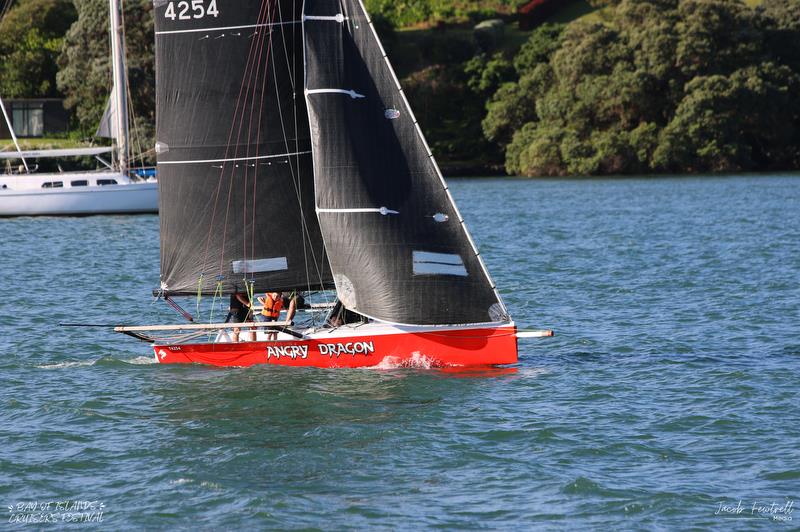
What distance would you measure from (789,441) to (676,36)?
89.6m

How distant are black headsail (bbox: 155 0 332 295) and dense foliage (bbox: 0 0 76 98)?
3589 inches

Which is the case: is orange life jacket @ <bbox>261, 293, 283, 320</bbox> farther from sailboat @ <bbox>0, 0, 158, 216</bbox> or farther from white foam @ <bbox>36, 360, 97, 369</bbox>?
sailboat @ <bbox>0, 0, 158, 216</bbox>

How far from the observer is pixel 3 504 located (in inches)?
698

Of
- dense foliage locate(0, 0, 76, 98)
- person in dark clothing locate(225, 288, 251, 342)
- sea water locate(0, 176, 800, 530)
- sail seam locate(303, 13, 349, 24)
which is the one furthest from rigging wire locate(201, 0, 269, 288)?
dense foliage locate(0, 0, 76, 98)

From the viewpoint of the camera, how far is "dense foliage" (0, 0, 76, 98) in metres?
112

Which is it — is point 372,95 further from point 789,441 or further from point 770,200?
point 770,200

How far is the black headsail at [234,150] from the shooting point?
24.8 metres

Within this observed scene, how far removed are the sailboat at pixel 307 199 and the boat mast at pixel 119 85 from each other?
138 ft

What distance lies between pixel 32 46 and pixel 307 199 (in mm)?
96551

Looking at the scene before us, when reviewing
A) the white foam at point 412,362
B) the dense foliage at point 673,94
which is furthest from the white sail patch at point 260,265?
the dense foliage at point 673,94

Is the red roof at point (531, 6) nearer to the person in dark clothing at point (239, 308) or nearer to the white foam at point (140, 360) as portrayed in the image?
the white foam at point (140, 360)

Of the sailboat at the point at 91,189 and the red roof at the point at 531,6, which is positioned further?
the red roof at the point at 531,6

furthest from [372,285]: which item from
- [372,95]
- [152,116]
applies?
[152,116]

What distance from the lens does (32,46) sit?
373 ft
